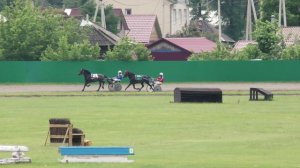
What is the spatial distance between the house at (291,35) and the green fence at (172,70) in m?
15.7

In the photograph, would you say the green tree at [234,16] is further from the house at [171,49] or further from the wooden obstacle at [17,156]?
the wooden obstacle at [17,156]

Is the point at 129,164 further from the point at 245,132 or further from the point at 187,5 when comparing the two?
the point at 187,5

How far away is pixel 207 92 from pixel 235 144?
89.0ft

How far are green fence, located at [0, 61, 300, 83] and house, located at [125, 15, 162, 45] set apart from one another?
41.0 m

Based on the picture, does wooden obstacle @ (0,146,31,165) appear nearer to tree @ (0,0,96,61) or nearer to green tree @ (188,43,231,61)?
tree @ (0,0,96,61)

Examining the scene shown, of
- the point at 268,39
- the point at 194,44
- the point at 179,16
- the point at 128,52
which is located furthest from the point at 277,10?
the point at 179,16

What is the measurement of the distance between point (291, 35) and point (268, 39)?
1367cm

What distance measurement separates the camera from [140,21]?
134 m

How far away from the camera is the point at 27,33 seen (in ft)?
301

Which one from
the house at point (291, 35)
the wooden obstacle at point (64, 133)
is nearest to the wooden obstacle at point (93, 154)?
the wooden obstacle at point (64, 133)

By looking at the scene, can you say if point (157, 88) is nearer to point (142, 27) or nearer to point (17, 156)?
point (17, 156)

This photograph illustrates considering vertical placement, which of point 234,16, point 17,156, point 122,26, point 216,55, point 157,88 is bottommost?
point 17,156

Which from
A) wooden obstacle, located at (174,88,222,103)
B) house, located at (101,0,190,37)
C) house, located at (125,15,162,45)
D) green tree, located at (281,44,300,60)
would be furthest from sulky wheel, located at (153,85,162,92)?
house, located at (101,0,190,37)

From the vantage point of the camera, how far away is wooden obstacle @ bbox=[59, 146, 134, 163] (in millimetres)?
23984
